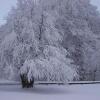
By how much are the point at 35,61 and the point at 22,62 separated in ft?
3.57

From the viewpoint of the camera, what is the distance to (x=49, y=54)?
1753 centimetres

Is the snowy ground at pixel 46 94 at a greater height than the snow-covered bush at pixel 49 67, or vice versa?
the snow-covered bush at pixel 49 67

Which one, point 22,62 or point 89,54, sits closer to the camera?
point 22,62

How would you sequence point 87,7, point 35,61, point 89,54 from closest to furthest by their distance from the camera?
point 35,61 → point 89,54 → point 87,7

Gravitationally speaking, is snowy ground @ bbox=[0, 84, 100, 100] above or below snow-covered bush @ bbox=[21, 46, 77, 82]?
below

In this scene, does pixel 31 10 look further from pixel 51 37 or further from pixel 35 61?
pixel 35 61

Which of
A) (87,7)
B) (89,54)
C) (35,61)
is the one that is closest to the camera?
(35,61)

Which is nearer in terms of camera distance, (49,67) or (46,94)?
(46,94)

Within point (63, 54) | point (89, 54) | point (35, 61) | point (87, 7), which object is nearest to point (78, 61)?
point (89, 54)

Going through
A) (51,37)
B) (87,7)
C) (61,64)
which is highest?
(87,7)

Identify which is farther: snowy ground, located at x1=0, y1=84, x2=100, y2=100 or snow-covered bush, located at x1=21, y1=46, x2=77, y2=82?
snow-covered bush, located at x1=21, y1=46, x2=77, y2=82

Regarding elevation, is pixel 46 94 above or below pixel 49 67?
below

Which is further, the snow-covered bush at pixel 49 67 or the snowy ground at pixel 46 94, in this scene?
the snow-covered bush at pixel 49 67

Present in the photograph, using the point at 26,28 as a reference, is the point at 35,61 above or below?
below
